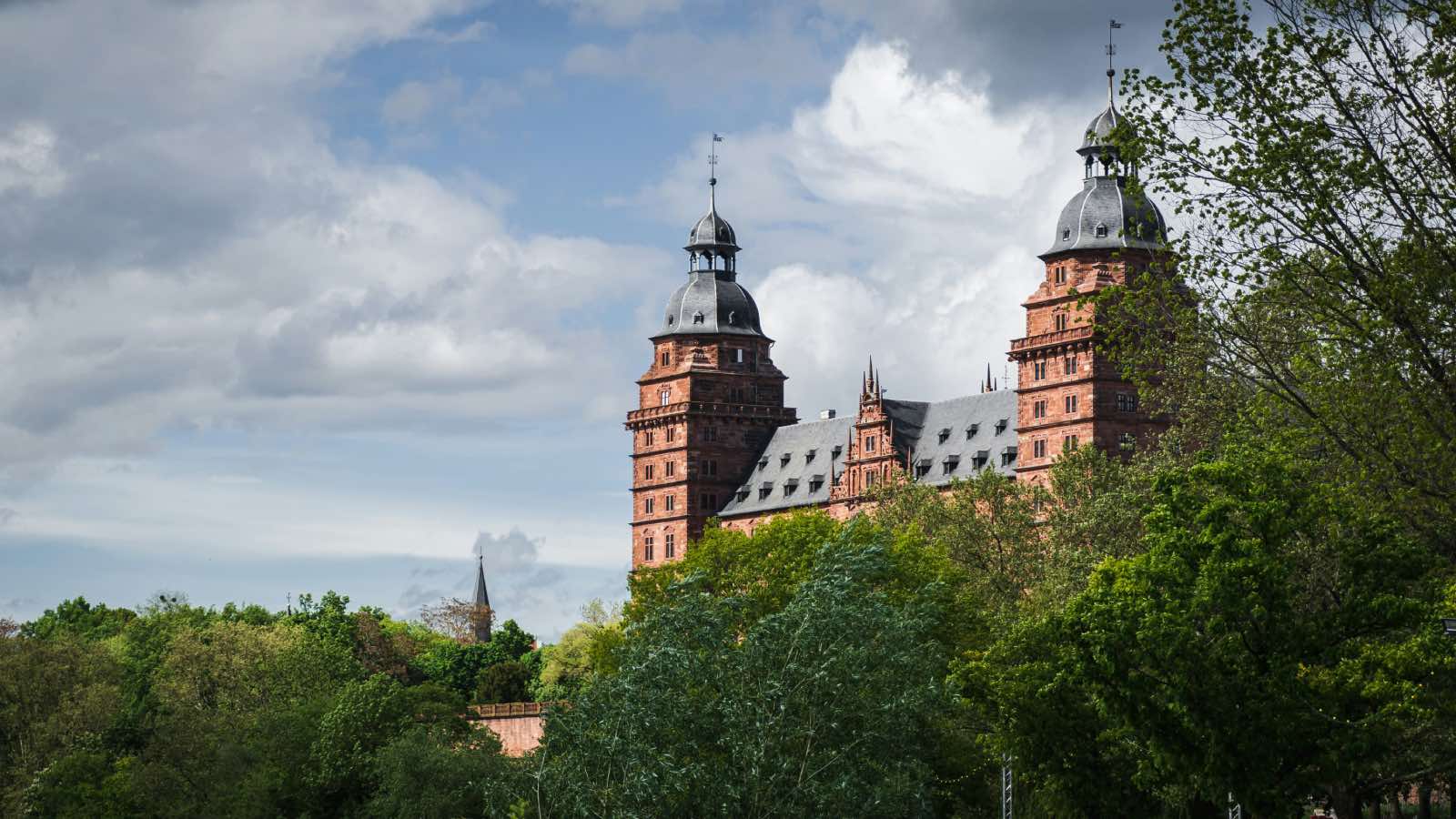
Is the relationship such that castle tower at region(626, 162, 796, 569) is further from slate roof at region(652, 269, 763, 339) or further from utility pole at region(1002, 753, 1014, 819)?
utility pole at region(1002, 753, 1014, 819)

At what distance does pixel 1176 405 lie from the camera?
6234 cm

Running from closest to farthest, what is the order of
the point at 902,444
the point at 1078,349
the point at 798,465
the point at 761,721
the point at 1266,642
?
the point at 1266,642 → the point at 761,721 → the point at 1078,349 → the point at 902,444 → the point at 798,465

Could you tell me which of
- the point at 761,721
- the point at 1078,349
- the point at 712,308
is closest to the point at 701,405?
the point at 712,308

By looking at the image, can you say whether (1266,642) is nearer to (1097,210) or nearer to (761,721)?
(761,721)

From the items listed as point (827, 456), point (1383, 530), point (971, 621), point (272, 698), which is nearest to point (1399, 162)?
point (1383, 530)

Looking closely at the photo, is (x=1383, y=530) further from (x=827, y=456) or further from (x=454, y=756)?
(x=827, y=456)

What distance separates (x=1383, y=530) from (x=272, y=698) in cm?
6052

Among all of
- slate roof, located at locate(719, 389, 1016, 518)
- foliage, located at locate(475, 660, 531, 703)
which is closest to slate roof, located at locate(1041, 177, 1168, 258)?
slate roof, located at locate(719, 389, 1016, 518)

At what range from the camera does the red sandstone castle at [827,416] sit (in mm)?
104750

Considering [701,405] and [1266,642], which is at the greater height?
[701,405]

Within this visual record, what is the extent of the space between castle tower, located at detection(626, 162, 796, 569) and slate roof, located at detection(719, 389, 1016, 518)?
2094 mm

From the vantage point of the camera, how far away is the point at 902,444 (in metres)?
123

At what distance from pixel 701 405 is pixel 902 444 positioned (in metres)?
19.8

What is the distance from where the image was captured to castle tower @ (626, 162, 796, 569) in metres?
138
